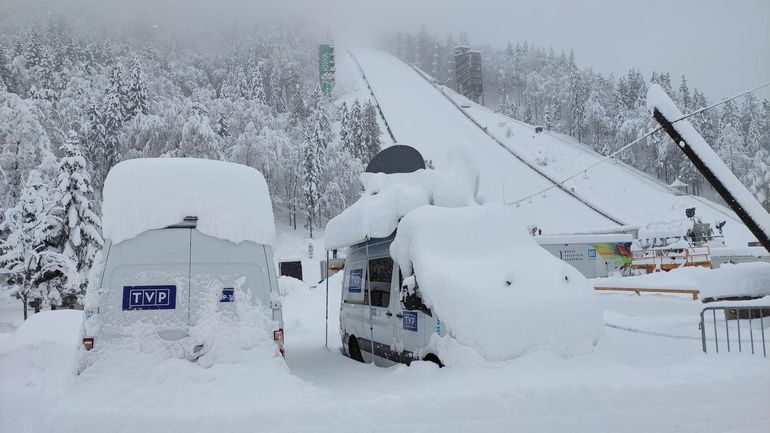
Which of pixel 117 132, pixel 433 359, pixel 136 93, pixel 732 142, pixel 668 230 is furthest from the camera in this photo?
pixel 732 142

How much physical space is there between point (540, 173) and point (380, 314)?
160 feet

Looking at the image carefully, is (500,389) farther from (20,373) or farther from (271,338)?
(20,373)

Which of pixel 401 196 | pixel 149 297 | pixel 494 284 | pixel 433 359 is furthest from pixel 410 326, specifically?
pixel 149 297

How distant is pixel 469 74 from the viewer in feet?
360

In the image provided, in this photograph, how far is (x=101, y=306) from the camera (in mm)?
4859

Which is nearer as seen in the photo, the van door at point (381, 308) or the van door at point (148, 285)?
the van door at point (148, 285)

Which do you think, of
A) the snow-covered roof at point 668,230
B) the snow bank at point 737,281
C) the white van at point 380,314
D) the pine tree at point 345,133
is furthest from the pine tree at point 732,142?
the pine tree at point 345,133

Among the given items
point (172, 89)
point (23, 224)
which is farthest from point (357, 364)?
point (172, 89)

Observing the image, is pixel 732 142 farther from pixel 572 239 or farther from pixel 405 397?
pixel 405 397

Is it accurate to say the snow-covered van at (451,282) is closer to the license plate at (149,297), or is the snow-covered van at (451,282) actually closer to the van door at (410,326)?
the van door at (410,326)

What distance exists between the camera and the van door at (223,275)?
517 centimetres

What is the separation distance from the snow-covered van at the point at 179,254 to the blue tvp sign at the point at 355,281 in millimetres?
3582

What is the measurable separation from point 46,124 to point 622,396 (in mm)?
30727

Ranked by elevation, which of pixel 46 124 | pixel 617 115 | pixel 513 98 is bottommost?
pixel 46 124
